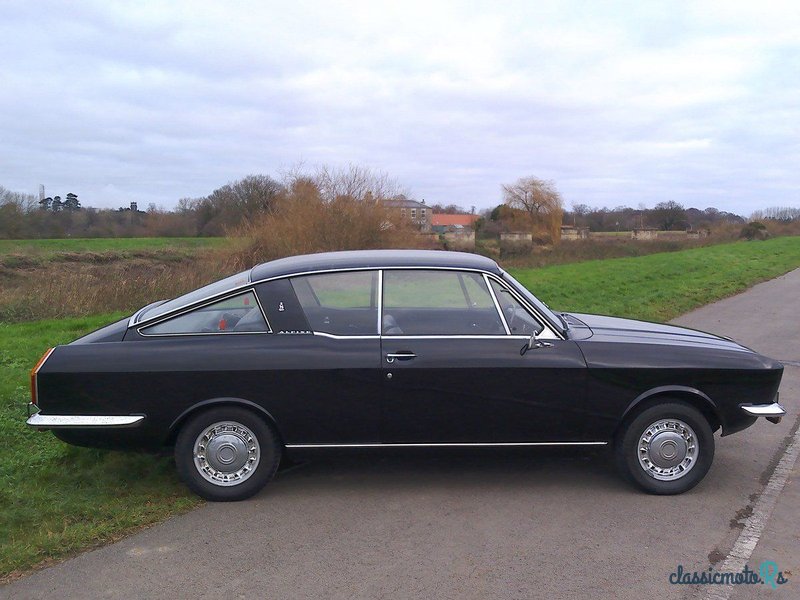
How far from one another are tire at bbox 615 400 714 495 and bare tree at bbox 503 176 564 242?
5479cm

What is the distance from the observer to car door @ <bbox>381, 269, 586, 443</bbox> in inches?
189

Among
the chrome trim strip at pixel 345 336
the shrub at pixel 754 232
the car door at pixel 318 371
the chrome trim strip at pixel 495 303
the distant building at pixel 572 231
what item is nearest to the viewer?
the car door at pixel 318 371

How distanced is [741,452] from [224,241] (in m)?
21.3

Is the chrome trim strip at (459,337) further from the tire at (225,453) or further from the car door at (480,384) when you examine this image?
the tire at (225,453)

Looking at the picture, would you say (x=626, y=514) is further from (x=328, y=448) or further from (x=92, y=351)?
(x=92, y=351)

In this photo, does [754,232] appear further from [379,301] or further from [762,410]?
[379,301]

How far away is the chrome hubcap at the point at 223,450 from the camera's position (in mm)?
4762

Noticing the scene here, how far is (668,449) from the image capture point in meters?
4.91

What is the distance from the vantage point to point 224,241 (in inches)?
986

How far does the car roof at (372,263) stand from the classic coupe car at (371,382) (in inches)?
1.0

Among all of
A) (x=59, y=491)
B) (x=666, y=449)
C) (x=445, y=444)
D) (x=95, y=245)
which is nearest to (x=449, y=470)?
(x=445, y=444)

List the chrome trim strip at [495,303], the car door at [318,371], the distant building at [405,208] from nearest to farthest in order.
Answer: the car door at [318,371], the chrome trim strip at [495,303], the distant building at [405,208]

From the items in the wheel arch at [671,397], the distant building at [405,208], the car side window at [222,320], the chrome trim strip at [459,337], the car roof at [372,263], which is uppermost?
the distant building at [405,208]

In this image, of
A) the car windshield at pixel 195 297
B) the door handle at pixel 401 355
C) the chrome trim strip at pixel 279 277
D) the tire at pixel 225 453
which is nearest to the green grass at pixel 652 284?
the chrome trim strip at pixel 279 277
